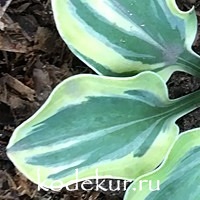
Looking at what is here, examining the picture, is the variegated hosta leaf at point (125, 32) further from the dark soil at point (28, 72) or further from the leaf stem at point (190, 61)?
the dark soil at point (28, 72)

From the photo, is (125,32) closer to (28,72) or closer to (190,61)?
(190,61)

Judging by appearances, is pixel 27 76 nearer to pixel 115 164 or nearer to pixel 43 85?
pixel 43 85

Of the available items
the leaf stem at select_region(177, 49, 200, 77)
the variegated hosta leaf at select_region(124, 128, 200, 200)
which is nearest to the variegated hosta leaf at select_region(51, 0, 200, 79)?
the leaf stem at select_region(177, 49, 200, 77)

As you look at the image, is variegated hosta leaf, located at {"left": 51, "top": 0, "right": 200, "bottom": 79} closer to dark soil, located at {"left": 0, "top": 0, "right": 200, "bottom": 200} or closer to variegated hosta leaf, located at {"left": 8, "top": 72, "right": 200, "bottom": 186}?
variegated hosta leaf, located at {"left": 8, "top": 72, "right": 200, "bottom": 186}

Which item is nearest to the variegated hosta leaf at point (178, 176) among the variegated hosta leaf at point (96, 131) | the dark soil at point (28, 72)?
the variegated hosta leaf at point (96, 131)

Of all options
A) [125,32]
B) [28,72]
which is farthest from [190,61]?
[28,72]
